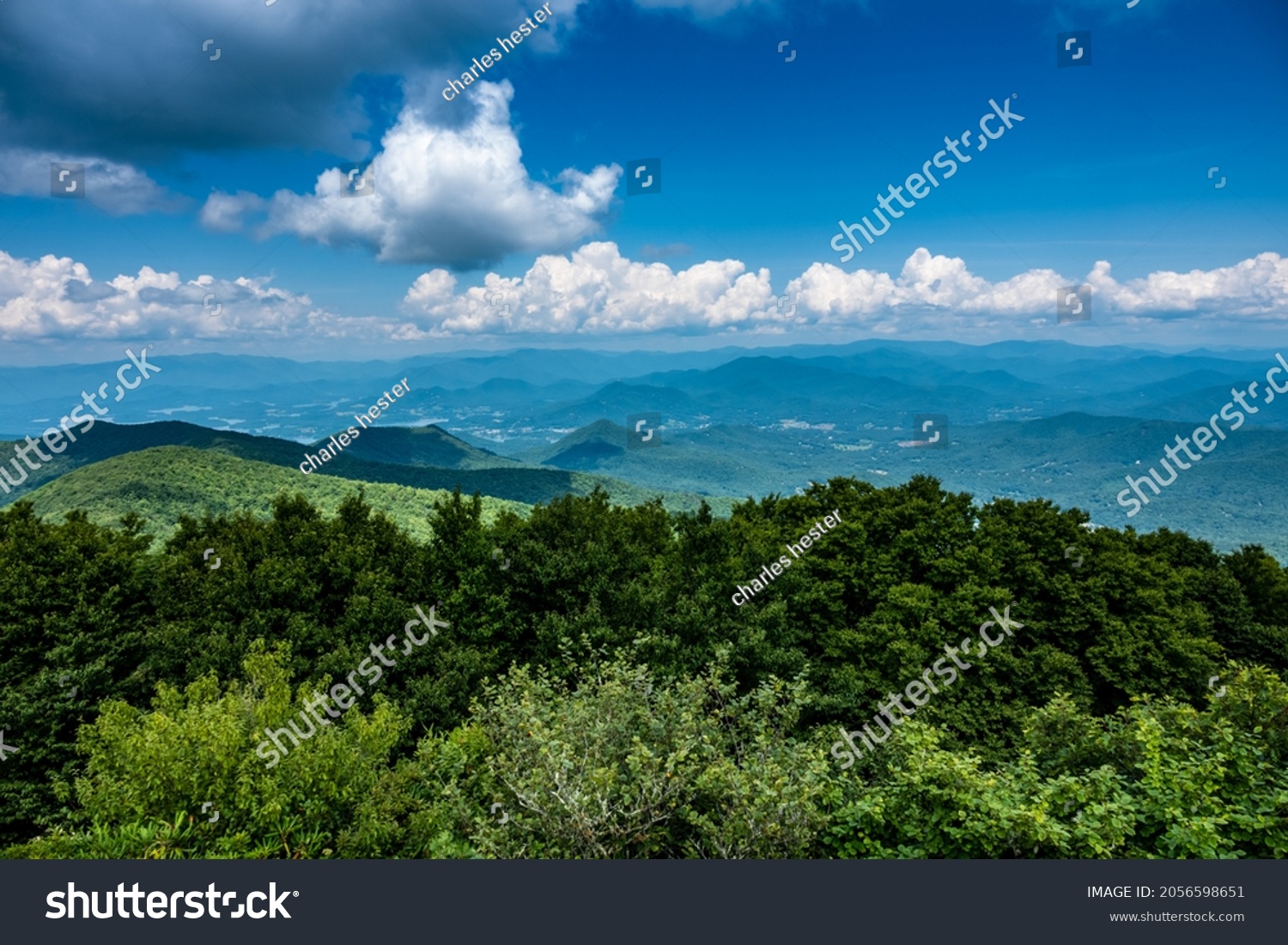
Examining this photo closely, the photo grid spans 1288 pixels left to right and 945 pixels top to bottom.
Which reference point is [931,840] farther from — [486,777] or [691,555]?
[691,555]

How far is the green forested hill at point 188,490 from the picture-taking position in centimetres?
7769

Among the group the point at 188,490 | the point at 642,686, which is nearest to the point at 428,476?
the point at 188,490

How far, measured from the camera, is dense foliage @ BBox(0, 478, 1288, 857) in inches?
294

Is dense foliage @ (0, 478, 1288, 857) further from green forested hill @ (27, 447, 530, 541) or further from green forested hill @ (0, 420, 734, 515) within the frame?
green forested hill @ (0, 420, 734, 515)

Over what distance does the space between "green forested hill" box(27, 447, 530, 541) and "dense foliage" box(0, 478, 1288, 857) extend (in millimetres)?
51107

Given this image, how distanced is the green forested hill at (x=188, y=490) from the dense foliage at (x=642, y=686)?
168ft

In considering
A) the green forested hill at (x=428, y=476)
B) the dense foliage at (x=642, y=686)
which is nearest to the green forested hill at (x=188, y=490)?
the green forested hill at (x=428, y=476)

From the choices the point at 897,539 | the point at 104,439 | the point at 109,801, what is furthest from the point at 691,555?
the point at 104,439

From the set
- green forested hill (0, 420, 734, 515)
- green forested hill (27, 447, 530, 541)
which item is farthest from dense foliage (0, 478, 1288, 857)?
green forested hill (0, 420, 734, 515)

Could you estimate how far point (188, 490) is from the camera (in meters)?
86.5

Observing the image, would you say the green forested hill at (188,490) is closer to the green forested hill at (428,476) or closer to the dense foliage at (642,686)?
the green forested hill at (428,476)

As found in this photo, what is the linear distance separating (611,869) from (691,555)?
16.6 m

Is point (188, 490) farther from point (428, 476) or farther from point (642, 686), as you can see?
point (642, 686)

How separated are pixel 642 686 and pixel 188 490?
9899 cm
